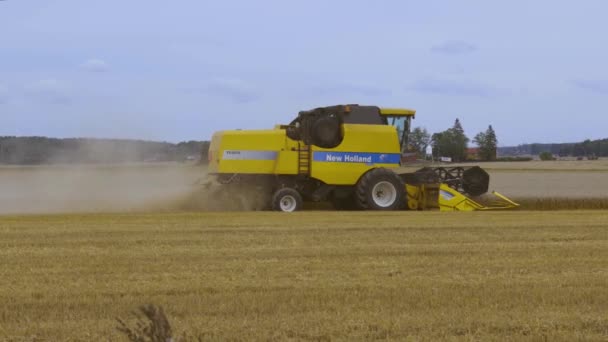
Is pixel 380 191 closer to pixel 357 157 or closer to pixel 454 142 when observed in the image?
pixel 357 157

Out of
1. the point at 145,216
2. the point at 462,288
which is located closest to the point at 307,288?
the point at 462,288

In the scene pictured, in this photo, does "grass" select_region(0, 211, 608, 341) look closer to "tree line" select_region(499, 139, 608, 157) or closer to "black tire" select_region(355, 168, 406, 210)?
"black tire" select_region(355, 168, 406, 210)

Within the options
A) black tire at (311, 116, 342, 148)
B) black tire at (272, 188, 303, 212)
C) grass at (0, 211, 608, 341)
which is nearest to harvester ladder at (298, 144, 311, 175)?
black tire at (311, 116, 342, 148)

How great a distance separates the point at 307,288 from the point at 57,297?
7.19 ft

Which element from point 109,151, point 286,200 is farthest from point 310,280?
point 109,151

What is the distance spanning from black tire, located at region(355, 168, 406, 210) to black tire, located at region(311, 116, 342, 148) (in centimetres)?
103

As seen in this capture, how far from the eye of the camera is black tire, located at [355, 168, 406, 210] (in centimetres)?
1748

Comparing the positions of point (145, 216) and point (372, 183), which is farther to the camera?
point (372, 183)

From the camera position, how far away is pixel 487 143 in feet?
266

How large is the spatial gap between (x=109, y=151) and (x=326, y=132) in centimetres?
607

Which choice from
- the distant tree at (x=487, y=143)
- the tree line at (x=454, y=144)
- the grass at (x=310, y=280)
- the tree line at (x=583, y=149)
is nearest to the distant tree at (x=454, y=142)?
the tree line at (x=454, y=144)

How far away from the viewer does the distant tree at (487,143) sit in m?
79.8

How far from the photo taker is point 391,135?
17781 millimetres

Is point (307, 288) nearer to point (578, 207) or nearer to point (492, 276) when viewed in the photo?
point (492, 276)
